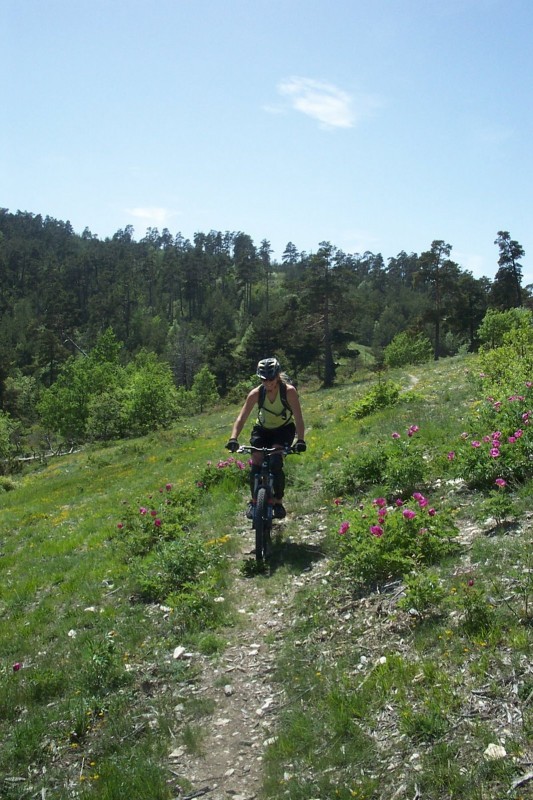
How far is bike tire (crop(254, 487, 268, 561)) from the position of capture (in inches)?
319

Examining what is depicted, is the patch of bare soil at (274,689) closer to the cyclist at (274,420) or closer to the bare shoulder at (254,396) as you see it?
the cyclist at (274,420)

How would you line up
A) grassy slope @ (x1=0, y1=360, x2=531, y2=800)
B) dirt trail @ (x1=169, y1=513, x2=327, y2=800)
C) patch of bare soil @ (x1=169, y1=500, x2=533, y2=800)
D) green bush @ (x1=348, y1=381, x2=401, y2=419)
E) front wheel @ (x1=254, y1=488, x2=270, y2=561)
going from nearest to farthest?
patch of bare soil @ (x1=169, y1=500, x2=533, y2=800), grassy slope @ (x1=0, y1=360, x2=531, y2=800), dirt trail @ (x1=169, y1=513, x2=327, y2=800), front wheel @ (x1=254, y1=488, x2=270, y2=561), green bush @ (x1=348, y1=381, x2=401, y2=419)

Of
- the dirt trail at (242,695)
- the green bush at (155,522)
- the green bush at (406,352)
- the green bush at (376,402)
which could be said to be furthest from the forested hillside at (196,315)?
the dirt trail at (242,695)

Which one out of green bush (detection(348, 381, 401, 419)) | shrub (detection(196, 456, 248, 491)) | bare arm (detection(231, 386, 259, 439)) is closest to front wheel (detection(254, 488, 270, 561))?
bare arm (detection(231, 386, 259, 439))

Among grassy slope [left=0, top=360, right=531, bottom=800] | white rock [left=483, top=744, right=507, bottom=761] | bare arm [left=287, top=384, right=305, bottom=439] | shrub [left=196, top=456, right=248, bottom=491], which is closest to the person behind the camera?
white rock [left=483, top=744, right=507, bottom=761]

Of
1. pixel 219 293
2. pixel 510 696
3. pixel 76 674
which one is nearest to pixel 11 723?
pixel 76 674

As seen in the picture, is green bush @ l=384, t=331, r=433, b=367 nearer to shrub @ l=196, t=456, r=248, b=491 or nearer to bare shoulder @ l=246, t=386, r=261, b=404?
shrub @ l=196, t=456, r=248, b=491

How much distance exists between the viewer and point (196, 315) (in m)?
152

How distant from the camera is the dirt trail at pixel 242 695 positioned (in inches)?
175

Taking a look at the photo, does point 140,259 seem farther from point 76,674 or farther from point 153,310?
point 76,674

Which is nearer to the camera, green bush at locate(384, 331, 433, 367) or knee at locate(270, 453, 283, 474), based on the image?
knee at locate(270, 453, 283, 474)

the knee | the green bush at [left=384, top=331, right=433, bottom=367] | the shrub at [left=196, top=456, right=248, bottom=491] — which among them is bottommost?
the shrub at [left=196, top=456, right=248, bottom=491]

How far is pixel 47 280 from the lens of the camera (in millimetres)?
149625

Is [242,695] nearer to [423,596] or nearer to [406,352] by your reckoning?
[423,596]
